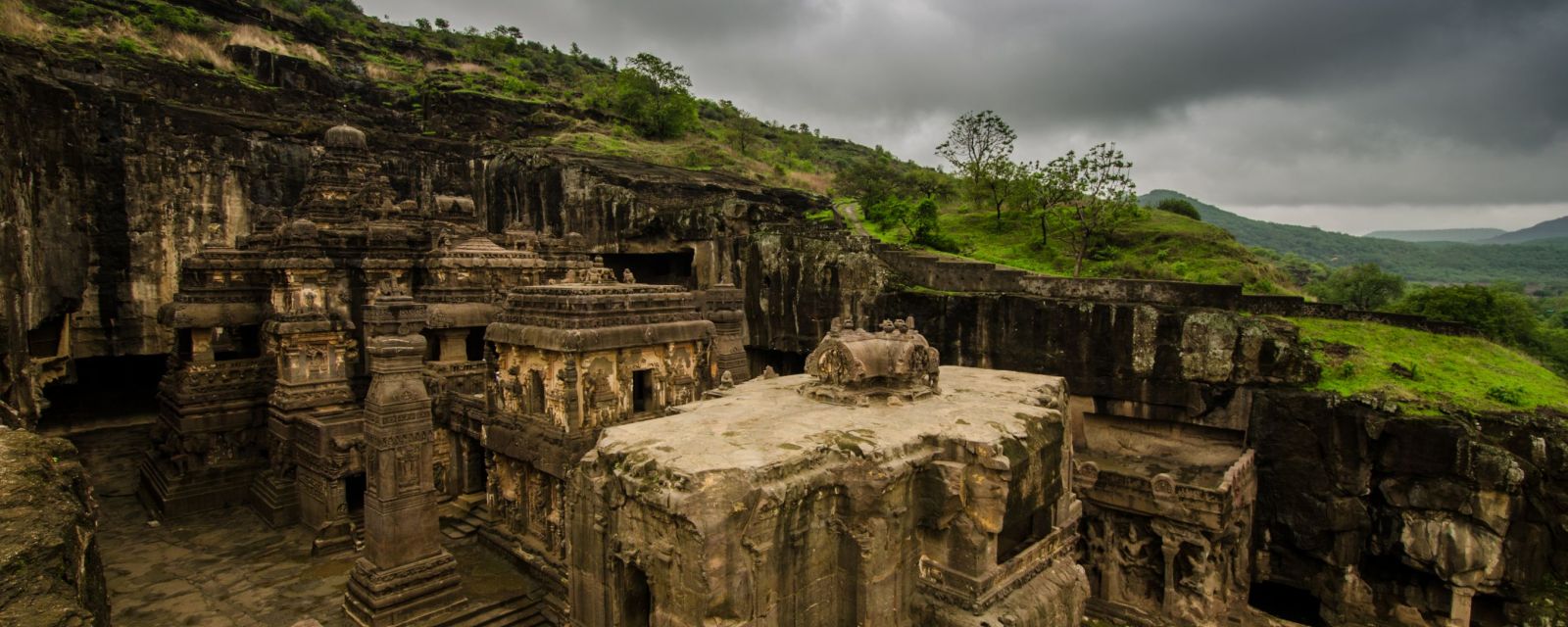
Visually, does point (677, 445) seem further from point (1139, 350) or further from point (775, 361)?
point (775, 361)

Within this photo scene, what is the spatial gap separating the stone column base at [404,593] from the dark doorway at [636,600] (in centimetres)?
481

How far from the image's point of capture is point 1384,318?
1777 cm

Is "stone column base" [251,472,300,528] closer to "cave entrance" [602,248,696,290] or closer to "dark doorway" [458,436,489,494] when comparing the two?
"dark doorway" [458,436,489,494]

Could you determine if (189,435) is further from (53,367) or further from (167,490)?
(53,367)

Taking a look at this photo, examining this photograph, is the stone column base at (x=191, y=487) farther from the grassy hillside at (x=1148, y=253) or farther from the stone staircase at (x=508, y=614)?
the grassy hillside at (x=1148, y=253)

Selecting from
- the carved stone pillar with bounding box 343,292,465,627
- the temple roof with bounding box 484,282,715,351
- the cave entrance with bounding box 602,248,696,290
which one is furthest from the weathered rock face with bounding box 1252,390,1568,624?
the cave entrance with bounding box 602,248,696,290

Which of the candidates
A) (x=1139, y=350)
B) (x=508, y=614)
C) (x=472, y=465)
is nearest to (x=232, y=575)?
(x=472, y=465)

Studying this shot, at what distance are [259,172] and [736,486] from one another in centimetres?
2406

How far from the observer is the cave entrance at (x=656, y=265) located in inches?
1117

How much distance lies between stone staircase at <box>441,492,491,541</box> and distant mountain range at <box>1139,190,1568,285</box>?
385 feet

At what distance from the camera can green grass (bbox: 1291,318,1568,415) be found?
1441 cm

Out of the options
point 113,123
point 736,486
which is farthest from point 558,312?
point 113,123

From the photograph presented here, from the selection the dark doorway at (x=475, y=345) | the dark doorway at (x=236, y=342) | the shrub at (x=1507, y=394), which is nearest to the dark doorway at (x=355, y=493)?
the dark doorway at (x=475, y=345)

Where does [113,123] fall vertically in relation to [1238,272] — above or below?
above
